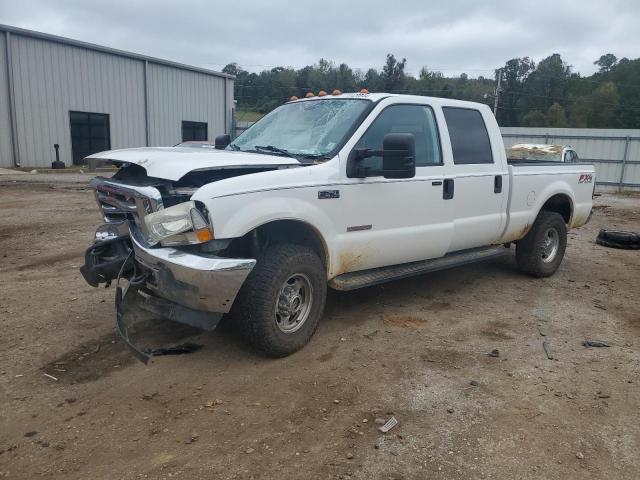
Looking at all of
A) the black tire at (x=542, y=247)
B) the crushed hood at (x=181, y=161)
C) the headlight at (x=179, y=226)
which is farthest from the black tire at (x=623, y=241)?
the headlight at (x=179, y=226)

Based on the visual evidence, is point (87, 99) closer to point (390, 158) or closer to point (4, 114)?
point (4, 114)

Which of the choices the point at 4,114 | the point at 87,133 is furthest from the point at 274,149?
the point at 87,133

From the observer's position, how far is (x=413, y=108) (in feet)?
16.4

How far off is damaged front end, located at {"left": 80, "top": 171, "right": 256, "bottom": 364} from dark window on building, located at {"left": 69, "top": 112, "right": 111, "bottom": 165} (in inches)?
844

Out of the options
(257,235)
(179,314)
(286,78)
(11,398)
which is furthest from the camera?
(286,78)

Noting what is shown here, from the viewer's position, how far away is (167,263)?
3.45 meters

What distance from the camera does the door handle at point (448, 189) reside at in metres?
5.05

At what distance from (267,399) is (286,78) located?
1900 inches

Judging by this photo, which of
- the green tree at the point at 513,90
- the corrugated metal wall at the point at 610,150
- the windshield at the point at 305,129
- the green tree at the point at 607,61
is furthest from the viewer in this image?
the green tree at the point at 607,61

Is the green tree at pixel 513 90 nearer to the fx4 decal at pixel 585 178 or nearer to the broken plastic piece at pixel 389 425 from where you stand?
the fx4 decal at pixel 585 178

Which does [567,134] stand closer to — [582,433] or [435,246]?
[435,246]

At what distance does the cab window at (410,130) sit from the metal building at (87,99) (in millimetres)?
20065

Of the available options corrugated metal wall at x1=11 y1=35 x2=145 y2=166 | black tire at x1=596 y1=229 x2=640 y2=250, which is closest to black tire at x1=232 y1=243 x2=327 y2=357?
black tire at x1=596 y1=229 x2=640 y2=250

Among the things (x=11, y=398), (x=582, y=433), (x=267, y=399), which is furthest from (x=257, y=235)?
(x=582, y=433)
